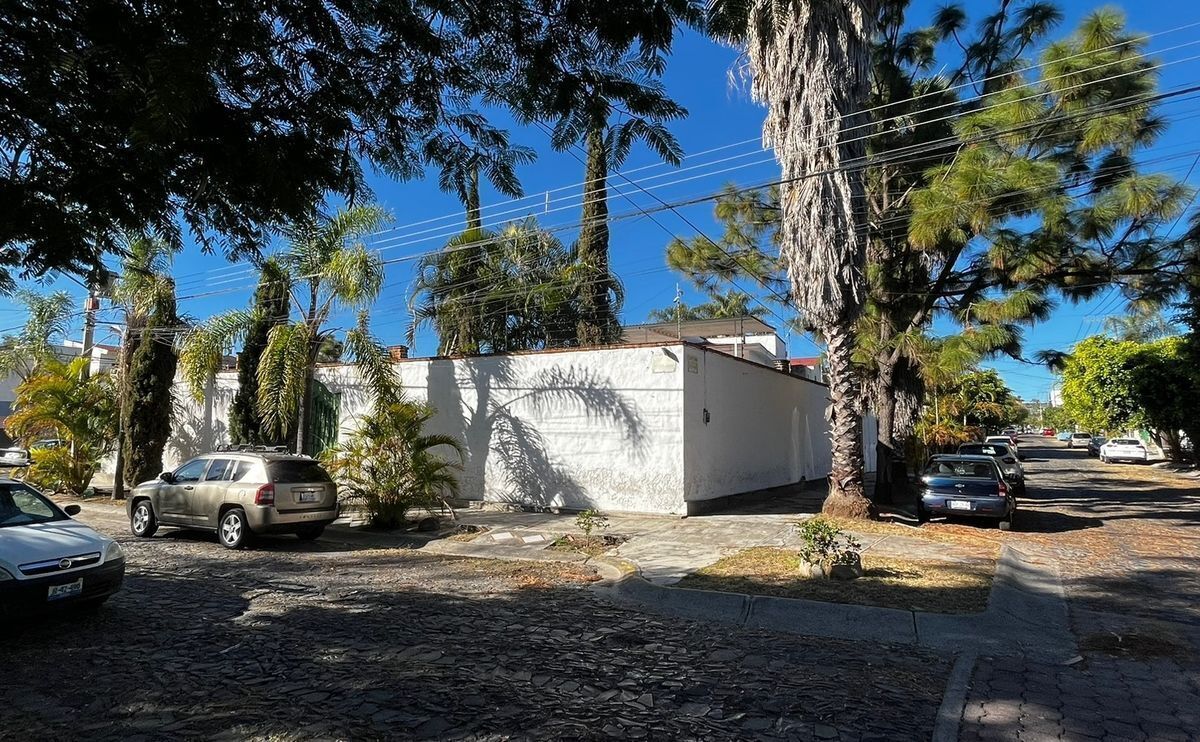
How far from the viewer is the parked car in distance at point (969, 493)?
1265 cm

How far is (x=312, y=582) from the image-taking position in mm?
8133

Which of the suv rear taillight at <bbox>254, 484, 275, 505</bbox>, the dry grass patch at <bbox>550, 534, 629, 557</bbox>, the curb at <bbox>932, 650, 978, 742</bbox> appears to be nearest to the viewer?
the curb at <bbox>932, 650, 978, 742</bbox>

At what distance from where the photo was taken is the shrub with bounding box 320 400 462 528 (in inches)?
491

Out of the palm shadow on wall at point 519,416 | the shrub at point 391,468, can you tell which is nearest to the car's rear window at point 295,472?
the shrub at point 391,468

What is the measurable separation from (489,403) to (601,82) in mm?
11316

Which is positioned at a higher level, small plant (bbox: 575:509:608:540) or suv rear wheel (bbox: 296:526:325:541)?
small plant (bbox: 575:509:608:540)

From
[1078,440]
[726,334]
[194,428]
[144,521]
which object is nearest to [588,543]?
[144,521]

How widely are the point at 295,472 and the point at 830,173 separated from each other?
10.5 metres

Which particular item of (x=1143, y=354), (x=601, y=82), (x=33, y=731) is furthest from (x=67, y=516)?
(x=1143, y=354)

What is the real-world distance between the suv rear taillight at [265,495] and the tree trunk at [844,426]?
32.5 ft

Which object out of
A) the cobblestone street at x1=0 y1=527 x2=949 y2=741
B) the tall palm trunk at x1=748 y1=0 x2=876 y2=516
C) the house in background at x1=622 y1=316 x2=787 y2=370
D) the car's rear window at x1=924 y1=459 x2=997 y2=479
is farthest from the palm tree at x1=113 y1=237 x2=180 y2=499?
the house in background at x1=622 y1=316 x2=787 y2=370

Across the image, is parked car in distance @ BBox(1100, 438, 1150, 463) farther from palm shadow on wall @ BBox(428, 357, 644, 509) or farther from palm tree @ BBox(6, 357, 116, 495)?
palm tree @ BBox(6, 357, 116, 495)

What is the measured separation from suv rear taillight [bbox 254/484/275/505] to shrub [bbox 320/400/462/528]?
1991 millimetres

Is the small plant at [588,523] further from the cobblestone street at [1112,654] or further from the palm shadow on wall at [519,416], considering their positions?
the cobblestone street at [1112,654]
